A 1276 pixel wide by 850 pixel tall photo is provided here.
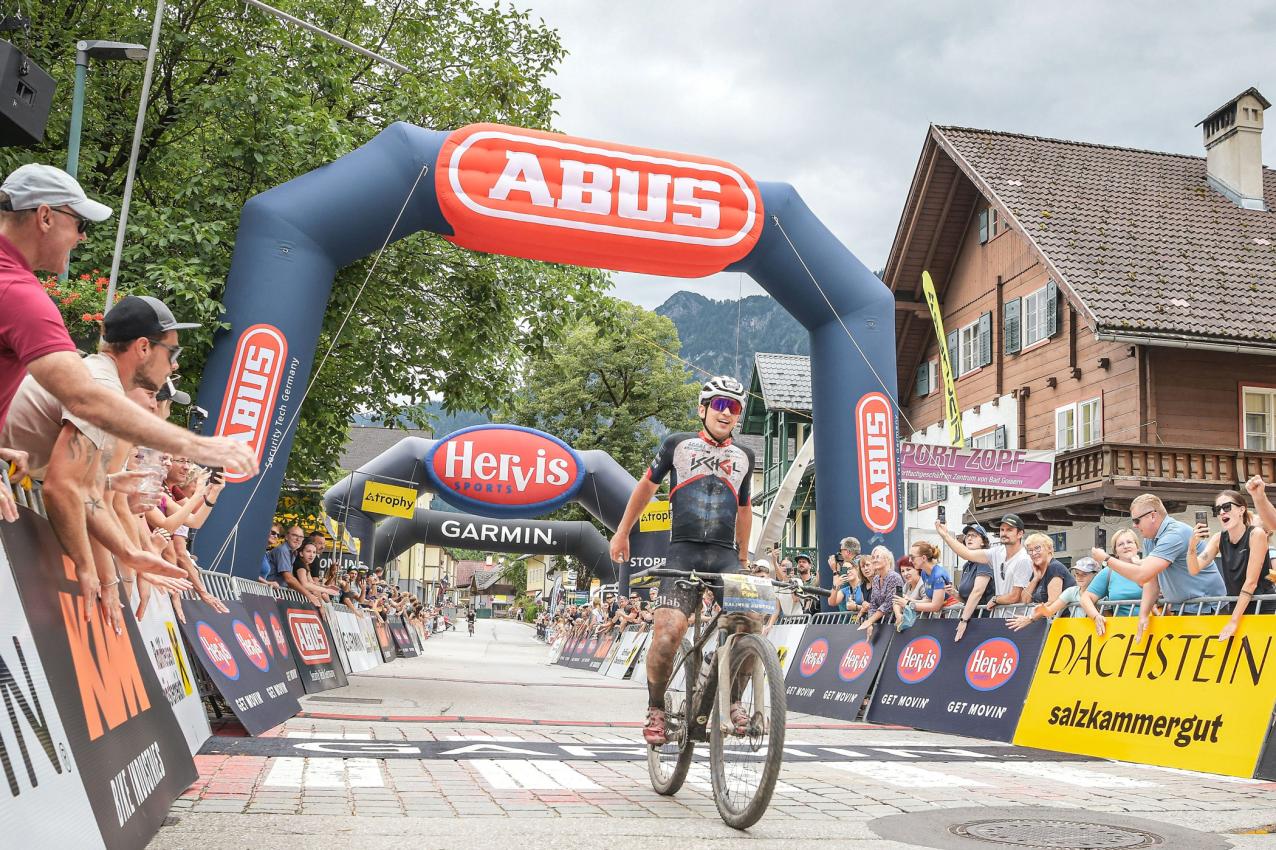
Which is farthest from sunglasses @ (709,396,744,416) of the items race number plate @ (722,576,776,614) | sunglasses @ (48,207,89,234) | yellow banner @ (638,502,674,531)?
yellow banner @ (638,502,674,531)

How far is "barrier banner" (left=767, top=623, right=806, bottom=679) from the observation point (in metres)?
14.9

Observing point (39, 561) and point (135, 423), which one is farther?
point (39, 561)

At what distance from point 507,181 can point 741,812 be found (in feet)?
30.5

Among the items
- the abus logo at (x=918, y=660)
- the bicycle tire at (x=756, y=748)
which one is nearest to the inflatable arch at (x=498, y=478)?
the abus logo at (x=918, y=660)

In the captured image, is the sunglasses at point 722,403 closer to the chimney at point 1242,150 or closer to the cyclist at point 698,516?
the cyclist at point 698,516

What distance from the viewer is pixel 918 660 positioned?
459 inches

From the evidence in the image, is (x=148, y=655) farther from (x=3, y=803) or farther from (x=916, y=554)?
(x=916, y=554)

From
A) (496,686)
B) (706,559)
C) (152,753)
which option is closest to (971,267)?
(496,686)

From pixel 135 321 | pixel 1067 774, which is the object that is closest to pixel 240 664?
pixel 135 321

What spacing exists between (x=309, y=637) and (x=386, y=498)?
10.8 m

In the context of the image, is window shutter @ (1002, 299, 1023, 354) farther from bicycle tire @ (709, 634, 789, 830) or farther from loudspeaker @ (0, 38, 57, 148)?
bicycle tire @ (709, 634, 789, 830)

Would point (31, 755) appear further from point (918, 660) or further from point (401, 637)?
point (401, 637)

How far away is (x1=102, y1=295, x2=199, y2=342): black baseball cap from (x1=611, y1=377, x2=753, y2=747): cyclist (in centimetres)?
250

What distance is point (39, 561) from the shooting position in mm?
3746
